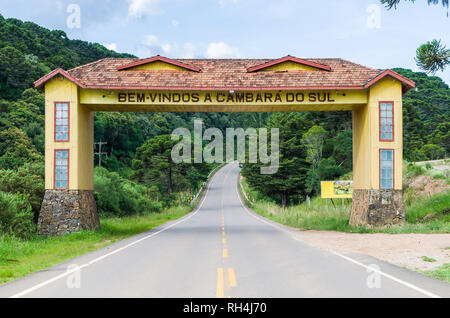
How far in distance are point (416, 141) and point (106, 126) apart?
51134 millimetres

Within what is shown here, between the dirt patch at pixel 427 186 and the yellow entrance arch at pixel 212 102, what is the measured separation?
21.1 feet

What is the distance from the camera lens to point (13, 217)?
1677 cm

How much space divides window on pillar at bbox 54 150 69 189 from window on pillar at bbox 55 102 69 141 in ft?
2.62

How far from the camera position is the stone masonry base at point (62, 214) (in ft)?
64.6

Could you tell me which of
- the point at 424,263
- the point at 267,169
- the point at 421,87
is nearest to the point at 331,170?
the point at 267,169

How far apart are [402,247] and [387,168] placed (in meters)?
7.73

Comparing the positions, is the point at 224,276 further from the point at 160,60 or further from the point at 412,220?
the point at 412,220

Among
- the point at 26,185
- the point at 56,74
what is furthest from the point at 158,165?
the point at 56,74

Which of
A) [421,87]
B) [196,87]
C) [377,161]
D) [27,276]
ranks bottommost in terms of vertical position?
[27,276]

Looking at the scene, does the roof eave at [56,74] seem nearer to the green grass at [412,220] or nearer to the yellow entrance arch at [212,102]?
the yellow entrance arch at [212,102]

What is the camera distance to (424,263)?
35.4 feet

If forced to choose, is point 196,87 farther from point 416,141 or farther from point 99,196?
point 416,141

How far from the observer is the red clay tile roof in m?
20.6

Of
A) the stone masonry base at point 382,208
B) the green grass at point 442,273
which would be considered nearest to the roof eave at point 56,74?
the stone masonry base at point 382,208
